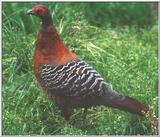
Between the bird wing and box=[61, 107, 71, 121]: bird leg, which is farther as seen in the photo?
box=[61, 107, 71, 121]: bird leg

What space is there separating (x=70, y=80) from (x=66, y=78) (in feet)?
0.08

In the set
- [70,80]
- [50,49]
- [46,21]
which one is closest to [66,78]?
[70,80]

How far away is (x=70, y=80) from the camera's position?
15.7 ft

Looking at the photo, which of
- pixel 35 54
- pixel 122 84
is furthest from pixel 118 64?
pixel 35 54

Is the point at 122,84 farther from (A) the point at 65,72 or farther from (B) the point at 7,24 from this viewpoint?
(B) the point at 7,24

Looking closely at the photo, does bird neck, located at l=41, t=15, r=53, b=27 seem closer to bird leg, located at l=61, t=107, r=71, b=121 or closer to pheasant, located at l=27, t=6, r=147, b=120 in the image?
pheasant, located at l=27, t=6, r=147, b=120

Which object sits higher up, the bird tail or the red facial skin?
the red facial skin

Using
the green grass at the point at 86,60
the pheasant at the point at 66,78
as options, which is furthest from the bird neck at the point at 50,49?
the green grass at the point at 86,60

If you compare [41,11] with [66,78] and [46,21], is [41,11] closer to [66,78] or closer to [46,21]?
[46,21]

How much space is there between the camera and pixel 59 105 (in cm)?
489

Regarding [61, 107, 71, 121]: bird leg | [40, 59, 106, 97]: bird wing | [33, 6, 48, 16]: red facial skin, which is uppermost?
[33, 6, 48, 16]: red facial skin

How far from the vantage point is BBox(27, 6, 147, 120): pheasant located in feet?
15.7

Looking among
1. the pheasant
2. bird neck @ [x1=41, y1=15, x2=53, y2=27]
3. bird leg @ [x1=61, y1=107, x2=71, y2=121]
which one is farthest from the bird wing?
bird neck @ [x1=41, y1=15, x2=53, y2=27]

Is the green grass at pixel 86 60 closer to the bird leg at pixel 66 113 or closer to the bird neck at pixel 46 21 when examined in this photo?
the bird leg at pixel 66 113
